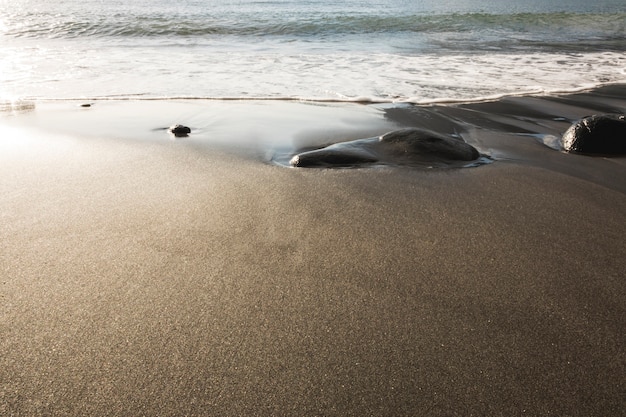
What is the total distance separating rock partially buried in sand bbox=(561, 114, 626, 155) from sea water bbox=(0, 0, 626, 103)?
1880 mm

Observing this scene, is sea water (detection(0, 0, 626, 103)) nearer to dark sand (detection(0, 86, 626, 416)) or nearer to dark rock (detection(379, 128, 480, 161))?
dark rock (detection(379, 128, 480, 161))

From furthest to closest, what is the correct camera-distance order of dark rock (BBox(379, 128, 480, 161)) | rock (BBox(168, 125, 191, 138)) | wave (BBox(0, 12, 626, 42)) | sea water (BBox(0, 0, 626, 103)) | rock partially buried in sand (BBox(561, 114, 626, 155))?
wave (BBox(0, 12, 626, 42)) → sea water (BBox(0, 0, 626, 103)) → rock (BBox(168, 125, 191, 138)) → rock partially buried in sand (BBox(561, 114, 626, 155)) → dark rock (BBox(379, 128, 480, 161))

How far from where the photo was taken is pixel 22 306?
151 cm

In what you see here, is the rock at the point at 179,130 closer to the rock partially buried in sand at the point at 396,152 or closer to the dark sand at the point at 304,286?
the dark sand at the point at 304,286

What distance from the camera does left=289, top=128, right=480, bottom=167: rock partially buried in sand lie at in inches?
118

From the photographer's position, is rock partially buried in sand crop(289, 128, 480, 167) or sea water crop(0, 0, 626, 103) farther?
sea water crop(0, 0, 626, 103)

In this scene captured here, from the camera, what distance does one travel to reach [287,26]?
45.4 feet

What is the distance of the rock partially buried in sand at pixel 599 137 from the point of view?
130 inches

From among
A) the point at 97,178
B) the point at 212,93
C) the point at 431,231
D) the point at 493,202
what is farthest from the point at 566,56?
the point at 97,178

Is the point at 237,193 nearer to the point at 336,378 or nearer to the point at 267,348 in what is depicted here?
the point at 267,348

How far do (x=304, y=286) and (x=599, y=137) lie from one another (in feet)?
9.30

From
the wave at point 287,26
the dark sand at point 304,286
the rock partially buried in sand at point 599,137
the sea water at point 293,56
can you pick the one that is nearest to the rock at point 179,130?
the dark sand at point 304,286

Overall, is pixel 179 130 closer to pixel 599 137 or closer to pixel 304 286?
pixel 304 286

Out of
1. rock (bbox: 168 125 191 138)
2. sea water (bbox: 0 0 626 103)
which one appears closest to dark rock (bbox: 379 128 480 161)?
rock (bbox: 168 125 191 138)
